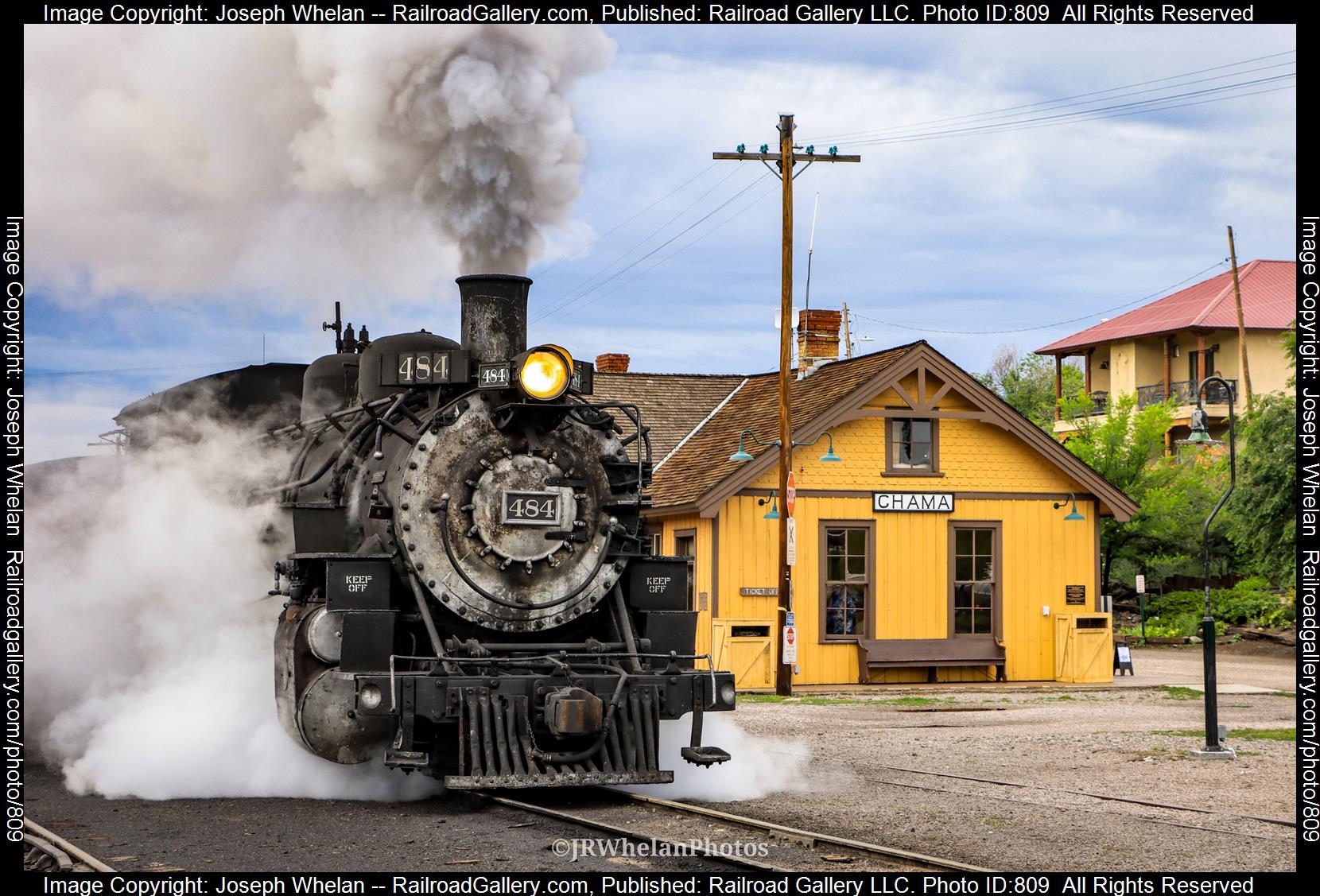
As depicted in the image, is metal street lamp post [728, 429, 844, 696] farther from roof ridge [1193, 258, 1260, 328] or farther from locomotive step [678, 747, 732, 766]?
roof ridge [1193, 258, 1260, 328]

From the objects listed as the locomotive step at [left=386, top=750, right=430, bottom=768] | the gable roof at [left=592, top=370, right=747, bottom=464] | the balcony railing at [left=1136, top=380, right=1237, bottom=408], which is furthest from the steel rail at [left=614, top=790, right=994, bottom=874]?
the balcony railing at [left=1136, top=380, right=1237, bottom=408]

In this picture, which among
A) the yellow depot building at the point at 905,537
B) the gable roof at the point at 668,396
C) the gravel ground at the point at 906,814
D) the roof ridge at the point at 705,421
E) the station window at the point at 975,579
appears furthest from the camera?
the gable roof at the point at 668,396

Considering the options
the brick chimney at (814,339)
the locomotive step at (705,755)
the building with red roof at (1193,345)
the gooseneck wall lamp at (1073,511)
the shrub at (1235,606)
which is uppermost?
the building with red roof at (1193,345)

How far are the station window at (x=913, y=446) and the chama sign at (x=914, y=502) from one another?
1.06 ft

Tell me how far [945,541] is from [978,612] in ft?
3.82

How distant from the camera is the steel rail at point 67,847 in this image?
22.4 ft

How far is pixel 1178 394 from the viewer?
44.6 m

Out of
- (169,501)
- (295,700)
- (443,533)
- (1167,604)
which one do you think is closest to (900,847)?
(443,533)

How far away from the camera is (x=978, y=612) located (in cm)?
2191

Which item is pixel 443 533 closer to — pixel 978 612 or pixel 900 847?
pixel 900 847

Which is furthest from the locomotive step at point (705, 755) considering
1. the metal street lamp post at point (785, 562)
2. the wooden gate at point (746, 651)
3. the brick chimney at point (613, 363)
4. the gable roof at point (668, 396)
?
the brick chimney at point (613, 363)

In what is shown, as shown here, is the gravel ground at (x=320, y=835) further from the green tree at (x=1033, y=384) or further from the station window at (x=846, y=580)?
the green tree at (x=1033, y=384)

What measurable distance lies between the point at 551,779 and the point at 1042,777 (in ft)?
14.6

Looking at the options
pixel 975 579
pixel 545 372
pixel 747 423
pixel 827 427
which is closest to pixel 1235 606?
pixel 975 579
